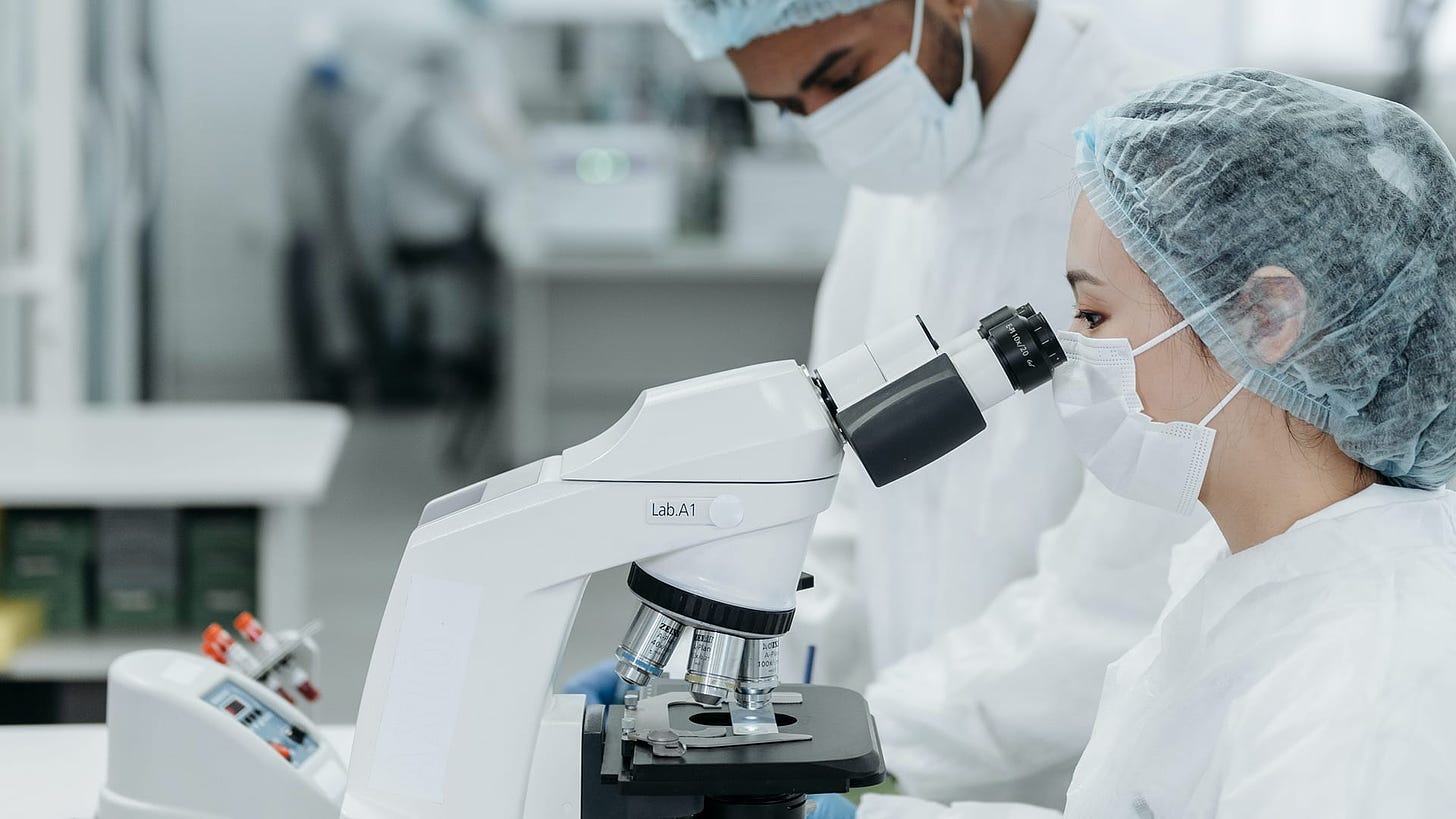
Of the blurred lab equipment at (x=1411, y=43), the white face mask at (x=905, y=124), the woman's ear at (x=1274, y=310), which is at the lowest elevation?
the woman's ear at (x=1274, y=310)

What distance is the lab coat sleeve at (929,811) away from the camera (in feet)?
3.43

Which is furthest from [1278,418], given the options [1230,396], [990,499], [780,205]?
[780,205]

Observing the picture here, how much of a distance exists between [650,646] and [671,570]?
5 centimetres

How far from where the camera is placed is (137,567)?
218cm

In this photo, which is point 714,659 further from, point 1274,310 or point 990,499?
point 990,499

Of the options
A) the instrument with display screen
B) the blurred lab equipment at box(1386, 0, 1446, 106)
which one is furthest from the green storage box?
the blurred lab equipment at box(1386, 0, 1446, 106)

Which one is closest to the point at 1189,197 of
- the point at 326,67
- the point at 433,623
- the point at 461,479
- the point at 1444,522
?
the point at 1444,522

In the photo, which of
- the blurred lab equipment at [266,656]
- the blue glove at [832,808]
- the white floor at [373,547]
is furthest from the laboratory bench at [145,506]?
the blue glove at [832,808]

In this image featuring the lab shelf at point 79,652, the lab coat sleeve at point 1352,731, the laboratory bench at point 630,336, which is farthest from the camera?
the laboratory bench at point 630,336

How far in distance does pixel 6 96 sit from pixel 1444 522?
121 inches

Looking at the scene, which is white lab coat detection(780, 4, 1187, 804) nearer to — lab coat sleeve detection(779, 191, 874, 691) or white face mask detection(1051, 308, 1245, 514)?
lab coat sleeve detection(779, 191, 874, 691)

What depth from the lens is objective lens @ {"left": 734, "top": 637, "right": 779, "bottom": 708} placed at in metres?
0.88

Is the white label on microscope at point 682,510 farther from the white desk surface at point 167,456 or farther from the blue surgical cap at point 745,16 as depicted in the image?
the white desk surface at point 167,456

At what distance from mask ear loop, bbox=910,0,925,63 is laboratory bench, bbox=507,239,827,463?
3.69 m
